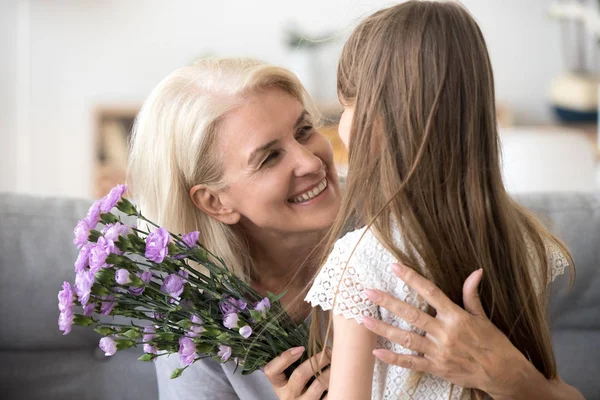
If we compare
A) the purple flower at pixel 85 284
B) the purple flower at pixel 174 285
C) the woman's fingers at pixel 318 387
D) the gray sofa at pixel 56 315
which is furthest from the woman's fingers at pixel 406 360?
the gray sofa at pixel 56 315

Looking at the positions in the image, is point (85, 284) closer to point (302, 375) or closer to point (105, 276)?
point (105, 276)

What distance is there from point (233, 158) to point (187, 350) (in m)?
0.51

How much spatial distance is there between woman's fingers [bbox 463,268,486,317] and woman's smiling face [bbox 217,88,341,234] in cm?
43

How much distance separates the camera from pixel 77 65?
19.9 ft

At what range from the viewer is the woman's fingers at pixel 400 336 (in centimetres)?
119

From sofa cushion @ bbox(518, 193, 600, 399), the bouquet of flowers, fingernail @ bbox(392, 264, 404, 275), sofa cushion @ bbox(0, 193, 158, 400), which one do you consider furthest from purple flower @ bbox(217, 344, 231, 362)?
sofa cushion @ bbox(518, 193, 600, 399)

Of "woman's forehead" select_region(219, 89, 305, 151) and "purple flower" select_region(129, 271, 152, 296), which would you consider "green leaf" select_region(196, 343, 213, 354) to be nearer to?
"purple flower" select_region(129, 271, 152, 296)

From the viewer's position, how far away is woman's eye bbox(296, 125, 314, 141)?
5.62 feet

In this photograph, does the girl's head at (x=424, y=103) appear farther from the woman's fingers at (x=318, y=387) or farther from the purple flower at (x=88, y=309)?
the purple flower at (x=88, y=309)

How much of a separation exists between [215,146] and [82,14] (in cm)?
478

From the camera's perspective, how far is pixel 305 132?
5.66 ft

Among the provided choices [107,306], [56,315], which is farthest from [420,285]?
[56,315]

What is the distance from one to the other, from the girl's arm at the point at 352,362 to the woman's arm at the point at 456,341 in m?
0.03

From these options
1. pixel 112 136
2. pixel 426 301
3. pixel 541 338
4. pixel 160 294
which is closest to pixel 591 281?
pixel 541 338
